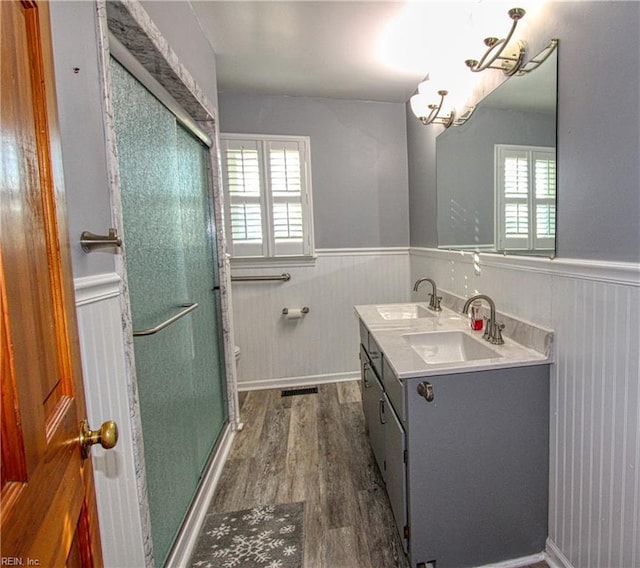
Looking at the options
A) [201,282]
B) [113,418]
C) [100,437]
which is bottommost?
[113,418]

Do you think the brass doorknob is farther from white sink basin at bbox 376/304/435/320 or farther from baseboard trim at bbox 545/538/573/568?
white sink basin at bbox 376/304/435/320

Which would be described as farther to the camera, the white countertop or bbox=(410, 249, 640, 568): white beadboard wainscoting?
the white countertop

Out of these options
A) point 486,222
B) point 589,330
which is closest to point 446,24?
point 486,222

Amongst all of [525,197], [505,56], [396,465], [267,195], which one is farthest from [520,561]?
[267,195]

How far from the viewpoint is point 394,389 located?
1.33m

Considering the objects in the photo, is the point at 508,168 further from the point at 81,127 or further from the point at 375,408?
the point at 81,127

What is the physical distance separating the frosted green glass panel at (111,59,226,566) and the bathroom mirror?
58.4 inches

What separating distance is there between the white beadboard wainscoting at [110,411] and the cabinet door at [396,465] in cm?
86

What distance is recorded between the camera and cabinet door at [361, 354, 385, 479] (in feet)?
5.25

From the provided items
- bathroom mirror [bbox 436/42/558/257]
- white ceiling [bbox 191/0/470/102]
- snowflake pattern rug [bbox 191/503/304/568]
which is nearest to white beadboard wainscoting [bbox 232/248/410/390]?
bathroom mirror [bbox 436/42/558/257]

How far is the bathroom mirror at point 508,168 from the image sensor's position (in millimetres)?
1282

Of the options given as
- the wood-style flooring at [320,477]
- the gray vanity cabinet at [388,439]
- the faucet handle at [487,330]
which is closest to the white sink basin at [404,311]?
the gray vanity cabinet at [388,439]

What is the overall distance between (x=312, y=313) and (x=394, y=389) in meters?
1.77

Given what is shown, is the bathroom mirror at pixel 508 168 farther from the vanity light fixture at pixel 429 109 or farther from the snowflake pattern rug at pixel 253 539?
the snowflake pattern rug at pixel 253 539
